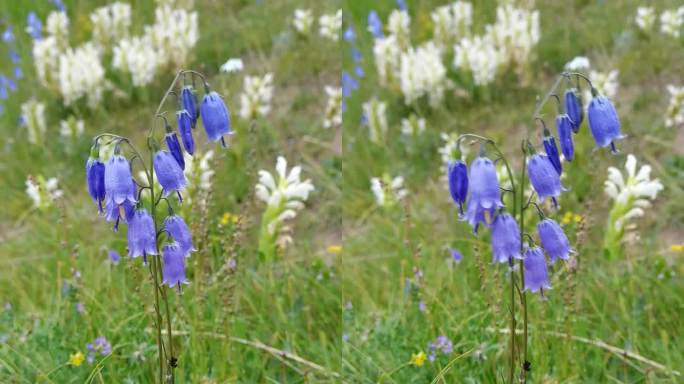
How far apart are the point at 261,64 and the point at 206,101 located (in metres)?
4.12

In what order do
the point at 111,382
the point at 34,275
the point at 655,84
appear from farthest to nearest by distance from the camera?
1. the point at 655,84
2. the point at 34,275
3. the point at 111,382

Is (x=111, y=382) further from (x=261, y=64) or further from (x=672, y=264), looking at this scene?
(x=261, y=64)

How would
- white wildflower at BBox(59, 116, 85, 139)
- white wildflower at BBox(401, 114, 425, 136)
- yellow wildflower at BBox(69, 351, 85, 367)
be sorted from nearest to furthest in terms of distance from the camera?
yellow wildflower at BBox(69, 351, 85, 367) → white wildflower at BBox(401, 114, 425, 136) → white wildflower at BBox(59, 116, 85, 139)

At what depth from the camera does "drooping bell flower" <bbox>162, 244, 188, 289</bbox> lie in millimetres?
2295

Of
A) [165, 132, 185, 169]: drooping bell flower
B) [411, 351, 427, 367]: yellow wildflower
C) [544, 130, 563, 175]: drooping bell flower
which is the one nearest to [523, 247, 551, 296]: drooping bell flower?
[544, 130, 563, 175]: drooping bell flower

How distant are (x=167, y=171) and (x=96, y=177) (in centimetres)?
18

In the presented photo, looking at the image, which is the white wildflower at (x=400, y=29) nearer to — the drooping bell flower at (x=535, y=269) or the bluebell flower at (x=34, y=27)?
the bluebell flower at (x=34, y=27)

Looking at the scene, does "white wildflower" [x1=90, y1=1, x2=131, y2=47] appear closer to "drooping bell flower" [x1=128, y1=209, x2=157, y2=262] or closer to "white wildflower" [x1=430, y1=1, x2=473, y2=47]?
"white wildflower" [x1=430, y1=1, x2=473, y2=47]

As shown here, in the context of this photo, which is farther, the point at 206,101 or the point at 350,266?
the point at 350,266

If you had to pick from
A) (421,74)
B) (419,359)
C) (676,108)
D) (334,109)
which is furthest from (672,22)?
(419,359)

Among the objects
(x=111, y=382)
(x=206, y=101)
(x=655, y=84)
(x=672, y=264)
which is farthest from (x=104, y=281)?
(x=655, y=84)

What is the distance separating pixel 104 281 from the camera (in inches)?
154

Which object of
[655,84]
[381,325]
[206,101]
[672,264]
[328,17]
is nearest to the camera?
[206,101]

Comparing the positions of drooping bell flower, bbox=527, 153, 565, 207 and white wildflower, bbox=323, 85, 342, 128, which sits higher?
white wildflower, bbox=323, 85, 342, 128
